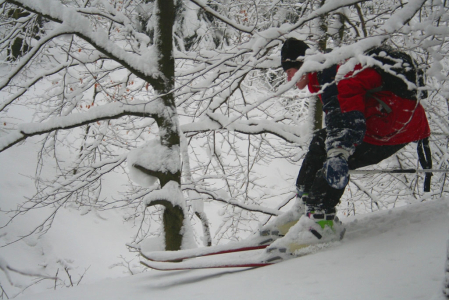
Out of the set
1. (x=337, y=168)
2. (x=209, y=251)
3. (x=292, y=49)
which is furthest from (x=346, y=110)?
(x=209, y=251)

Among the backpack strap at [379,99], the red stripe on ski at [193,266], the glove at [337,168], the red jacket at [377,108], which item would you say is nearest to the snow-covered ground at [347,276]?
the red stripe on ski at [193,266]

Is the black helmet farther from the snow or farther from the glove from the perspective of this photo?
the snow

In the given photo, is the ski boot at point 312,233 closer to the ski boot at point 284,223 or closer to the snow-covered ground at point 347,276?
the snow-covered ground at point 347,276

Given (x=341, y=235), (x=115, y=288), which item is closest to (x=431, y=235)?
(x=341, y=235)

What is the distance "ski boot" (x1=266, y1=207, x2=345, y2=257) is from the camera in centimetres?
188

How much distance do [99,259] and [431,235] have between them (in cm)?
712

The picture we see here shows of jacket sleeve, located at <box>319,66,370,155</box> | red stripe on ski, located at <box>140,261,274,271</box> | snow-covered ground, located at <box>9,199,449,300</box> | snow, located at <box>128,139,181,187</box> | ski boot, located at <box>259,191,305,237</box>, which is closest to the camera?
snow-covered ground, located at <box>9,199,449,300</box>

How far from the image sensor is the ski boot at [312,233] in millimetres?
1880

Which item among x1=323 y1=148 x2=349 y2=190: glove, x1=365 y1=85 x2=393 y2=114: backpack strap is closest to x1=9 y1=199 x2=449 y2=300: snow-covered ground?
x1=323 y1=148 x2=349 y2=190: glove

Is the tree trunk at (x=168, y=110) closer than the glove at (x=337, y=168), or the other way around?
the glove at (x=337, y=168)

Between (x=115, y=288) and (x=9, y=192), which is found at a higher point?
(x=9, y=192)

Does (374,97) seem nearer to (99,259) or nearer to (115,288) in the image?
(115,288)

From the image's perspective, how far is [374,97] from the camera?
1750 mm

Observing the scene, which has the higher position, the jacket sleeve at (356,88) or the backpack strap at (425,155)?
the jacket sleeve at (356,88)
